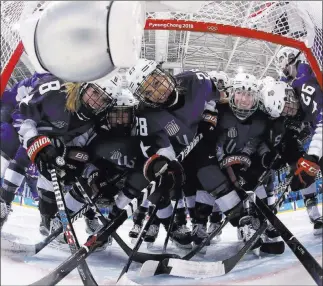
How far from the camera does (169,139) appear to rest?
2.62 metres

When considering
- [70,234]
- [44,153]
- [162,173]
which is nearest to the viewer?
[70,234]

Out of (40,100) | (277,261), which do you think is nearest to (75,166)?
(40,100)

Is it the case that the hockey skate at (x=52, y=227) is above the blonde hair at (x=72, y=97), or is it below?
below

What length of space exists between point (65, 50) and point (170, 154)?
1.29 metres

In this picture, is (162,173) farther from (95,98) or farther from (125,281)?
(125,281)

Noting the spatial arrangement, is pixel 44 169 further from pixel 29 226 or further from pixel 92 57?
pixel 92 57

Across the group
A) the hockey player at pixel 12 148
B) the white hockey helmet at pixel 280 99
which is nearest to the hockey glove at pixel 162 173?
the white hockey helmet at pixel 280 99

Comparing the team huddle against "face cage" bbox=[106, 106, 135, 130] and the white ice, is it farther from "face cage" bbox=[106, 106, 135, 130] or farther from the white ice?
the white ice

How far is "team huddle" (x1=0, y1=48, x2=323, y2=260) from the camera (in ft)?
7.38

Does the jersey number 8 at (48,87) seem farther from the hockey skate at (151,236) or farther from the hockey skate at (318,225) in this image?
the hockey skate at (318,225)

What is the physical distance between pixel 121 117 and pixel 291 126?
4.10 ft

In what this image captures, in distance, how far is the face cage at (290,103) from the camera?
258cm

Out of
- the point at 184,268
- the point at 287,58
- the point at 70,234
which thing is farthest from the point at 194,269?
the point at 287,58

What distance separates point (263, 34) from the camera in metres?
1.93
